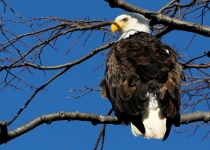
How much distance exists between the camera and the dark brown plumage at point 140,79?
17.0 ft

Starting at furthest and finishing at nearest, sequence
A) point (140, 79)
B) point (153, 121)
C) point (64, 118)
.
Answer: point (140, 79)
point (153, 121)
point (64, 118)

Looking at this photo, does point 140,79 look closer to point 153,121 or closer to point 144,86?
point 144,86

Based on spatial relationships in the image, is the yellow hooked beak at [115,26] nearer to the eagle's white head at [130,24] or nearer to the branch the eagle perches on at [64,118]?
the eagle's white head at [130,24]

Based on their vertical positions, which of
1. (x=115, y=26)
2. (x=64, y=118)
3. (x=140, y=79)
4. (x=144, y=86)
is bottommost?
(x=64, y=118)

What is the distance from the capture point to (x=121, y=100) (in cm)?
534

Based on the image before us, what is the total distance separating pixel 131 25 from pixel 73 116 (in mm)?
2890

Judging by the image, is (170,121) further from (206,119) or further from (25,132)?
(25,132)

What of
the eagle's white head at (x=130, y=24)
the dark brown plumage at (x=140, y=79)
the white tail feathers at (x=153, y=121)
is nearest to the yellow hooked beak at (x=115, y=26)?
the eagle's white head at (x=130, y=24)

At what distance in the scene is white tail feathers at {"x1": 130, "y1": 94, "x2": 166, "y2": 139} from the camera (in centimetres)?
511

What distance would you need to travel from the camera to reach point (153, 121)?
5.16m

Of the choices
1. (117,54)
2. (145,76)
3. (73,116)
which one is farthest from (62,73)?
(73,116)

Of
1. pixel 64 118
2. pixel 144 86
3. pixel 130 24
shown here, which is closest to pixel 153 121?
pixel 144 86

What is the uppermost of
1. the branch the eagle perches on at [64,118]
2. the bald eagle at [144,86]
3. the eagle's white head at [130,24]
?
the eagle's white head at [130,24]

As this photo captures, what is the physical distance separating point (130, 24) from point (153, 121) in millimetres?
2444
